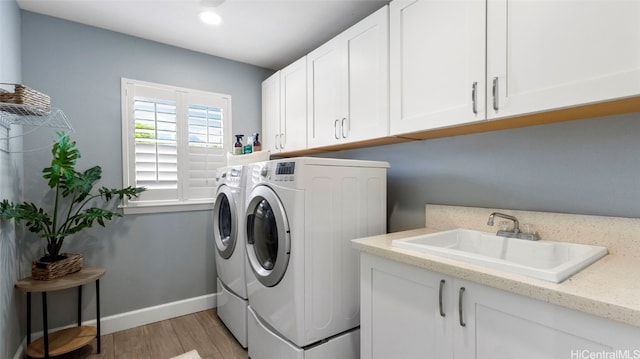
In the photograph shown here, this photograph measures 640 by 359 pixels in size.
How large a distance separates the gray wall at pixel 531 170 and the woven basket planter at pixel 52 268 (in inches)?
89.6

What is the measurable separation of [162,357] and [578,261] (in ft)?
8.06

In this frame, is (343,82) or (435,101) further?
(343,82)

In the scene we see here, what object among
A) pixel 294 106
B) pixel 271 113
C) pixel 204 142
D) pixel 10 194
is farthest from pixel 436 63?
pixel 10 194

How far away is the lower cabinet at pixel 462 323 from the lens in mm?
790

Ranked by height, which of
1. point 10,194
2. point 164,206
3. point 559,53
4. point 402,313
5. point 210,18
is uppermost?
point 210,18

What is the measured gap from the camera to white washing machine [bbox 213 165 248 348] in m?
2.10

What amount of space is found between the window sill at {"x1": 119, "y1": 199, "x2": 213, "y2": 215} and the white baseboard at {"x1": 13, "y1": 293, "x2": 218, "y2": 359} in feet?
2.76

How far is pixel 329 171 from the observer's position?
1.63 m

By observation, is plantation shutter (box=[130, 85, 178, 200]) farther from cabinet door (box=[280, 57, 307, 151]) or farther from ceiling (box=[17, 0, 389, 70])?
cabinet door (box=[280, 57, 307, 151])

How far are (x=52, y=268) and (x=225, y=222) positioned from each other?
Answer: 1.12 metres

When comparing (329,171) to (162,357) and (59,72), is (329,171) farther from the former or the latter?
(59,72)

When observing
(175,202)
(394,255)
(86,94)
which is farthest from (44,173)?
(394,255)

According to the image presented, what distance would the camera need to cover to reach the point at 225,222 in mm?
2461

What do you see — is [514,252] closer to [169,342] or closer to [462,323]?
[462,323]
